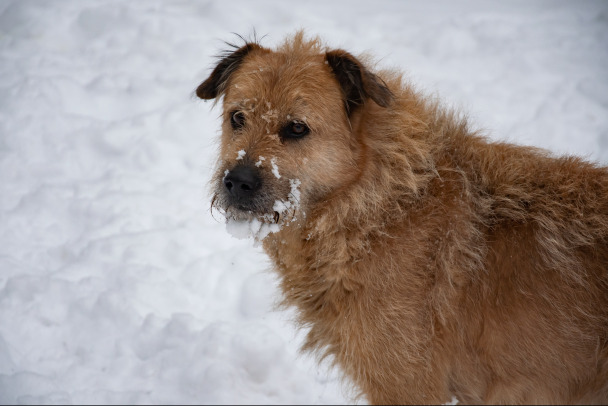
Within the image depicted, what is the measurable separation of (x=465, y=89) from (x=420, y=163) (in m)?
3.92

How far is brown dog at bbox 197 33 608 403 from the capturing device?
304 cm

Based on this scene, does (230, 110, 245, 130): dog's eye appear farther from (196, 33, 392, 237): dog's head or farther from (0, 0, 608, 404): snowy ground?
(0, 0, 608, 404): snowy ground

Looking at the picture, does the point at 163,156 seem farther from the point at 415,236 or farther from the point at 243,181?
the point at 415,236

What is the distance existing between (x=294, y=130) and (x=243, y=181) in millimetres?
504

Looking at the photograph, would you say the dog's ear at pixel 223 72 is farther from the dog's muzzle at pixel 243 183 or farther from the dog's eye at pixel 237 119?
the dog's muzzle at pixel 243 183

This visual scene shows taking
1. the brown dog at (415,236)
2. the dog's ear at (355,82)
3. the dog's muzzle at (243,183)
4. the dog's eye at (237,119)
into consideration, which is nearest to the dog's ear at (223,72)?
the brown dog at (415,236)

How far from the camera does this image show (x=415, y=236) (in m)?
3.14

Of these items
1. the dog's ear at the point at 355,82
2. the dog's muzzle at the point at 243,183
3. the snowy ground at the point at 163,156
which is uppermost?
the dog's ear at the point at 355,82

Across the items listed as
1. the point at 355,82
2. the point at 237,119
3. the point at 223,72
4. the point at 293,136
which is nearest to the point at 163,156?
the point at 223,72

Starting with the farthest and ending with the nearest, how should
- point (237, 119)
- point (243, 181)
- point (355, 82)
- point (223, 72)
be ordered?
point (223, 72)
point (237, 119)
point (355, 82)
point (243, 181)

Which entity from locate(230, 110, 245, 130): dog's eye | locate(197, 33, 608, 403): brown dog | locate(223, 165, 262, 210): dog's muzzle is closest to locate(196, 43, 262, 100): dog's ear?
locate(197, 33, 608, 403): brown dog

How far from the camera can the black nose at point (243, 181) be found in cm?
306

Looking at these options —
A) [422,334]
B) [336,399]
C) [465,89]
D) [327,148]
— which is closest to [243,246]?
[336,399]

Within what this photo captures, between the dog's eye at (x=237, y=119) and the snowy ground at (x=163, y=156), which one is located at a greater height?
the dog's eye at (x=237, y=119)
